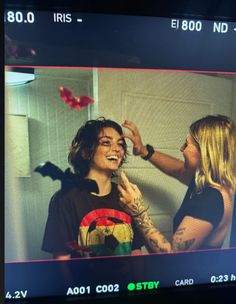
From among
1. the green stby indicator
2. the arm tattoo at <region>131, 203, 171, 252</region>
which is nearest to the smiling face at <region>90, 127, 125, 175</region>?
the arm tattoo at <region>131, 203, 171, 252</region>

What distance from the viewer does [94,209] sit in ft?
2.94

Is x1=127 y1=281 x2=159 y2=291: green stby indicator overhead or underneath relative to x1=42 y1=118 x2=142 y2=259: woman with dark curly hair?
underneath

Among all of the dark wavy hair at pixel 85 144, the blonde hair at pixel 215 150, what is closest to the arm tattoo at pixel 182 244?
the blonde hair at pixel 215 150

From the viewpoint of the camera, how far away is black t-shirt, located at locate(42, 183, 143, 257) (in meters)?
0.89

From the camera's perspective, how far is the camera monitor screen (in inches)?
34.5

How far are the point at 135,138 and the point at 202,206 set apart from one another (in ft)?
0.59

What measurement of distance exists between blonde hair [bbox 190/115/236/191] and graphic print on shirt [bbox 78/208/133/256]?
16cm

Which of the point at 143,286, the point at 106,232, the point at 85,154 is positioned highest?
the point at 85,154

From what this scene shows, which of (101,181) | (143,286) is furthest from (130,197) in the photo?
(143,286)

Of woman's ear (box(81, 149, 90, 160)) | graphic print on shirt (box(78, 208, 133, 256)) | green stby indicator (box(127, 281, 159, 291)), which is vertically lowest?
green stby indicator (box(127, 281, 159, 291))

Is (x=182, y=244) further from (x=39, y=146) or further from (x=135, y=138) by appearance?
(x=39, y=146)

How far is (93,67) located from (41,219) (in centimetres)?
28

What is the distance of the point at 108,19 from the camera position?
0.88 m

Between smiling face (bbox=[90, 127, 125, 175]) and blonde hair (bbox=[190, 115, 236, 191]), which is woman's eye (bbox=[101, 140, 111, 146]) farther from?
blonde hair (bbox=[190, 115, 236, 191])
